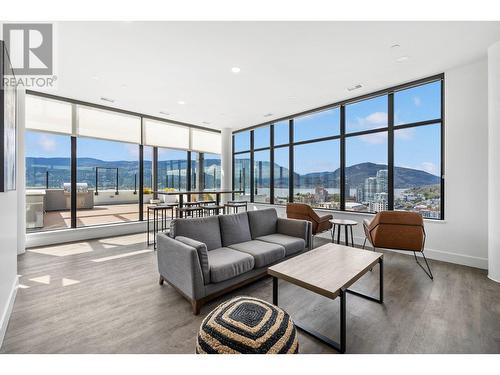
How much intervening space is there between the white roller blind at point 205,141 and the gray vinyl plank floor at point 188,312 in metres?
4.55

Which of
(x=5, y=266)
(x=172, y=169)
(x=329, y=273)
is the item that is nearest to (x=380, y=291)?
(x=329, y=273)

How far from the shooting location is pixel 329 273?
1.93 meters

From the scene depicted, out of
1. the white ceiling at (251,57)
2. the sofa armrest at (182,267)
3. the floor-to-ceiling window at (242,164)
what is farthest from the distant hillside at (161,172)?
the sofa armrest at (182,267)

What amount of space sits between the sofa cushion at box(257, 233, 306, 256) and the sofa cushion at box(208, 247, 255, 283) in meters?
0.67

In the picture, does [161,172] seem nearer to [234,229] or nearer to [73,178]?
[73,178]

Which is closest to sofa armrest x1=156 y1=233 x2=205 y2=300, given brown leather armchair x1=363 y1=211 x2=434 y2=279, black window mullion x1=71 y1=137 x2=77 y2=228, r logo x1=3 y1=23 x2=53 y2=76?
brown leather armchair x1=363 y1=211 x2=434 y2=279

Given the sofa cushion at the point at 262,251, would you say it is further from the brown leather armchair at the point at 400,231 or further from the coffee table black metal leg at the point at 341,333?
the brown leather armchair at the point at 400,231

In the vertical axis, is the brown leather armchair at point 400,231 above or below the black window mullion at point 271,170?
below

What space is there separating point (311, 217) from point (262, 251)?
1.79 meters

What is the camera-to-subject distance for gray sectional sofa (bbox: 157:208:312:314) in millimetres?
2135

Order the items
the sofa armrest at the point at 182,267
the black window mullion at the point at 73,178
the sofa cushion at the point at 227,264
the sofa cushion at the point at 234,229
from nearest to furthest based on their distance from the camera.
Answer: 1. the sofa armrest at the point at 182,267
2. the sofa cushion at the point at 227,264
3. the sofa cushion at the point at 234,229
4. the black window mullion at the point at 73,178

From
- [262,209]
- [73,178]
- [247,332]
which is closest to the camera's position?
[247,332]

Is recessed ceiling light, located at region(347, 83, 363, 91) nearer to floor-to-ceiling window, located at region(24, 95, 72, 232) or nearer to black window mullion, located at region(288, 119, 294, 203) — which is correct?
black window mullion, located at region(288, 119, 294, 203)

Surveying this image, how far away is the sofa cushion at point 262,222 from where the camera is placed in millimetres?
3416
